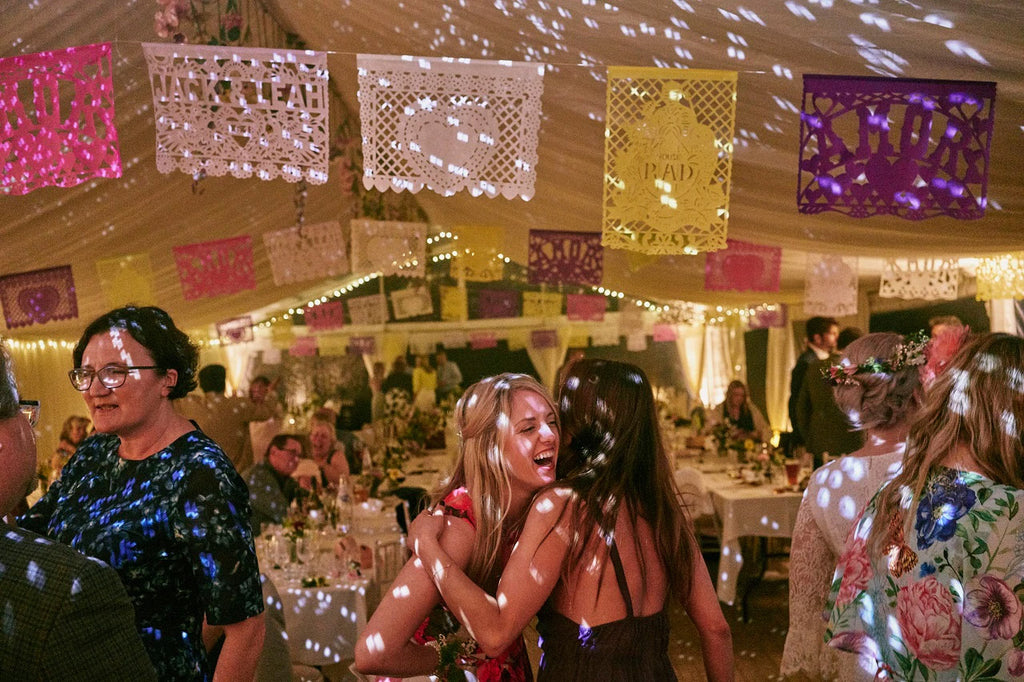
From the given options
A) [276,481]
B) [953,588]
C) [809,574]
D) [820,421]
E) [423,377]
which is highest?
[953,588]

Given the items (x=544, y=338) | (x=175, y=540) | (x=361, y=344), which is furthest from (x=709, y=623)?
(x=544, y=338)

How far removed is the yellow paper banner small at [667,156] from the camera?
3.30 metres

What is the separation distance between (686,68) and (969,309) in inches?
290

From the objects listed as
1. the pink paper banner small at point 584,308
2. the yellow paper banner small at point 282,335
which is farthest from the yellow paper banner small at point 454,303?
the yellow paper banner small at point 282,335

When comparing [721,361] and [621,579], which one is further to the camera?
[721,361]

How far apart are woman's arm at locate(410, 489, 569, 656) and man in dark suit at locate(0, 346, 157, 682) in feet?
2.21

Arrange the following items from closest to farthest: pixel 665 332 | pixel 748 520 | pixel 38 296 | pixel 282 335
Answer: pixel 38 296, pixel 748 520, pixel 665 332, pixel 282 335

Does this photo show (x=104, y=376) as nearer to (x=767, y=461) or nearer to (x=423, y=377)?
(x=767, y=461)

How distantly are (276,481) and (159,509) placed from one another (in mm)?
3562

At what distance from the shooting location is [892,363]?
2.75m

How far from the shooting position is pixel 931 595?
1.87 m

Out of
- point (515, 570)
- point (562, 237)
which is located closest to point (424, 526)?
point (515, 570)

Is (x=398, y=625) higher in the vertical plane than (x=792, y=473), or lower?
higher

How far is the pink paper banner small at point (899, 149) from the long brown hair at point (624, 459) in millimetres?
1656
